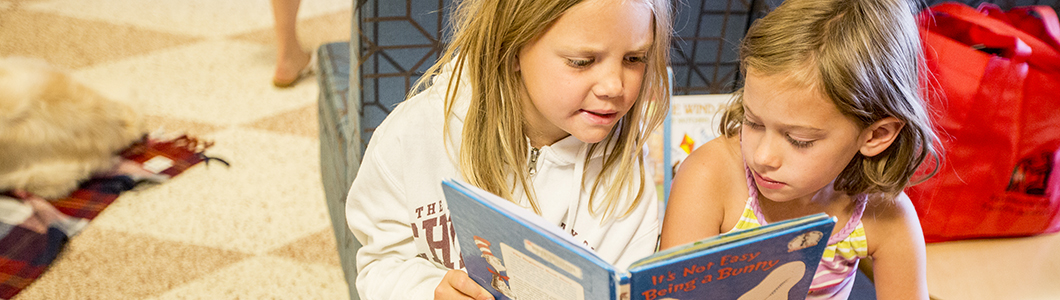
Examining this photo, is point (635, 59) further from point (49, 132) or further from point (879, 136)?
point (49, 132)

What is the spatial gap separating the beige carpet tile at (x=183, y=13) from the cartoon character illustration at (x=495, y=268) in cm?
223

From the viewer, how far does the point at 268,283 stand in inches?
55.9

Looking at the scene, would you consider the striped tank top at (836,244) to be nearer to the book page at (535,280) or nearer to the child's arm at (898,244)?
the child's arm at (898,244)

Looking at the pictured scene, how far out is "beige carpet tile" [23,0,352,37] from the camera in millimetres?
2625

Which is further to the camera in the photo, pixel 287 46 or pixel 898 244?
pixel 287 46

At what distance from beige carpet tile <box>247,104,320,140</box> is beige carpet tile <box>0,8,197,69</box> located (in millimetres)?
686

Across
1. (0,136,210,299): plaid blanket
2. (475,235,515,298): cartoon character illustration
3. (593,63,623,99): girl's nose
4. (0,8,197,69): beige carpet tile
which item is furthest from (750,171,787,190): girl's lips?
(0,8,197,69): beige carpet tile

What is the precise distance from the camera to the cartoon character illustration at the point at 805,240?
24.2 inches

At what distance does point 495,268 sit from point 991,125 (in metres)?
0.82

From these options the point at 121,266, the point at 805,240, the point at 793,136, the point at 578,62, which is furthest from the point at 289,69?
the point at 805,240

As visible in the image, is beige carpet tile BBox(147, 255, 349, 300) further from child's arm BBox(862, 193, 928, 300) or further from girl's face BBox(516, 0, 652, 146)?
child's arm BBox(862, 193, 928, 300)

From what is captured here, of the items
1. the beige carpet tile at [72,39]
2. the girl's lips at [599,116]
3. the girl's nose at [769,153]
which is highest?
the girl's lips at [599,116]

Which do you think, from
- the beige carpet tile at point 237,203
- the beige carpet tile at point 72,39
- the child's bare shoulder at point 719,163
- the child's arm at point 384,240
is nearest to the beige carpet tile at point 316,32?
the beige carpet tile at point 72,39

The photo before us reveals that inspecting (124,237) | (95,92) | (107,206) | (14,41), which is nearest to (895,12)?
(124,237)
